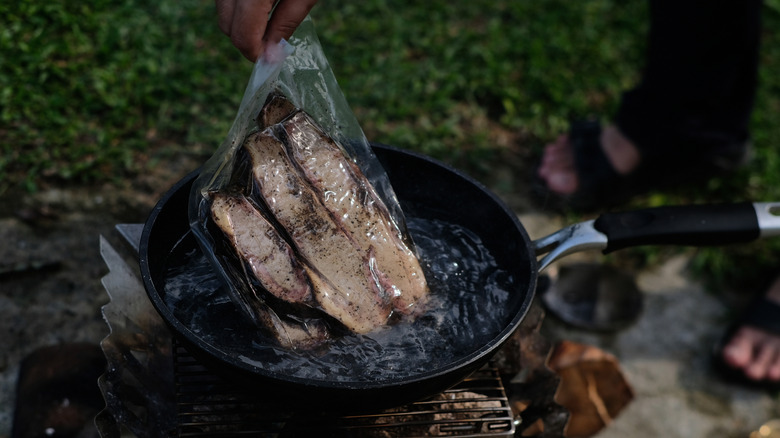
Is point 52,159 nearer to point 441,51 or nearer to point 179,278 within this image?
point 179,278

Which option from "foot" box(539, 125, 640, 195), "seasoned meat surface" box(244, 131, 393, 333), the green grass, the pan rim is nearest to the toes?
the green grass

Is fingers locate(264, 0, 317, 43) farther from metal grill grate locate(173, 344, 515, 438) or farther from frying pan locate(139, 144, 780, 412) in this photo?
metal grill grate locate(173, 344, 515, 438)

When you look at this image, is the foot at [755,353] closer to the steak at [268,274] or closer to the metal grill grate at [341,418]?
the metal grill grate at [341,418]

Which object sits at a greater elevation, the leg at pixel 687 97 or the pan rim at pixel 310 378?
the pan rim at pixel 310 378

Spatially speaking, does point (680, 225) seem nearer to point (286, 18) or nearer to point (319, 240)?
point (319, 240)

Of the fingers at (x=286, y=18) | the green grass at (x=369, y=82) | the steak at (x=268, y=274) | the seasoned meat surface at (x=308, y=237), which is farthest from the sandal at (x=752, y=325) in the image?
the fingers at (x=286, y=18)

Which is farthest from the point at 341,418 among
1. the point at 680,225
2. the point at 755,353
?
the point at 755,353
